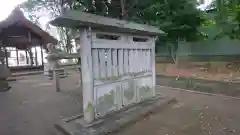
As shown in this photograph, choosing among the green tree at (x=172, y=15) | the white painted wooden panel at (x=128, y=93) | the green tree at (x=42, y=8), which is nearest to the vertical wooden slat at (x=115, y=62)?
the white painted wooden panel at (x=128, y=93)

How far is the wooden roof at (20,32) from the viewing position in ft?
34.6

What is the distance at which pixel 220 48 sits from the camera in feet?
27.3

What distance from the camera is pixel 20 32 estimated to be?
12000 mm

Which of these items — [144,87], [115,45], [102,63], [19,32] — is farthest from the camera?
[19,32]

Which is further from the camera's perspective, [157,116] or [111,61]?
[157,116]

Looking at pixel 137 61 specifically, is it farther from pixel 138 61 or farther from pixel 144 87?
pixel 144 87

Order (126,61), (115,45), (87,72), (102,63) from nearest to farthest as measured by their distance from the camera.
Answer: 1. (87,72)
2. (102,63)
3. (115,45)
4. (126,61)

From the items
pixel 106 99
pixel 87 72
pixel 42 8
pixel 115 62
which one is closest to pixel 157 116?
pixel 106 99

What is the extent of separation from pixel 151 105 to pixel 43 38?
1009 cm

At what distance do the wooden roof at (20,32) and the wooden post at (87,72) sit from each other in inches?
351

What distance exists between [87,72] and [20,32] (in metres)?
10.7

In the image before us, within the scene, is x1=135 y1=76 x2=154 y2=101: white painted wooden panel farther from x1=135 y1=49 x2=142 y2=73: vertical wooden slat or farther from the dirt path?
the dirt path

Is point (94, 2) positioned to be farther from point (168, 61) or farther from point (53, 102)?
point (168, 61)

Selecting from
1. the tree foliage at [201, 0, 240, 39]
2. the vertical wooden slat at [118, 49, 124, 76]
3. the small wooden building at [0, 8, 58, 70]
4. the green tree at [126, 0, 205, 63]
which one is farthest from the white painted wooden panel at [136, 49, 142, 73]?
the small wooden building at [0, 8, 58, 70]
